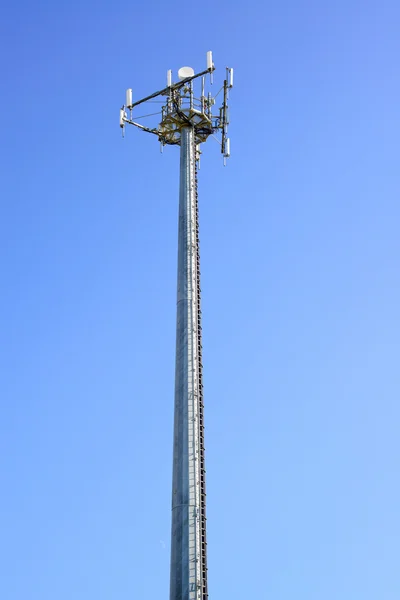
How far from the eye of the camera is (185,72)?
55312 mm

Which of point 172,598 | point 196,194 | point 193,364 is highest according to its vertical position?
point 196,194

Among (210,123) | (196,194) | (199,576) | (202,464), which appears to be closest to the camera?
(199,576)

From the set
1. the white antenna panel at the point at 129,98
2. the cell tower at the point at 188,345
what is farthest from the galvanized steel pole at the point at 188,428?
the white antenna panel at the point at 129,98

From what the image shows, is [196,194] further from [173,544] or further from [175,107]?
[173,544]

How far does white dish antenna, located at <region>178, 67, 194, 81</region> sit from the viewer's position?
5512 centimetres

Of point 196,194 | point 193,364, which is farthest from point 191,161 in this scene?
point 193,364

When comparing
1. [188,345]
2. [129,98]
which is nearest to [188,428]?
[188,345]

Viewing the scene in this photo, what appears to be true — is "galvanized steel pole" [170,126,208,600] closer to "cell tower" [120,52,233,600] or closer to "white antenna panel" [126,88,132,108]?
"cell tower" [120,52,233,600]

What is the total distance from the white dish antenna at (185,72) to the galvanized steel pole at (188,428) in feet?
25.4

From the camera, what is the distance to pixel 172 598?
3844cm

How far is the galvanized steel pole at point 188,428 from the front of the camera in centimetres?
3866

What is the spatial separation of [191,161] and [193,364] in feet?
49.7

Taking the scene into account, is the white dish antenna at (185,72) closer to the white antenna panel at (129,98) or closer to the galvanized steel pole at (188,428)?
the white antenna panel at (129,98)

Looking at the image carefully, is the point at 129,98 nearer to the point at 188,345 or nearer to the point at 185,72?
the point at 185,72
